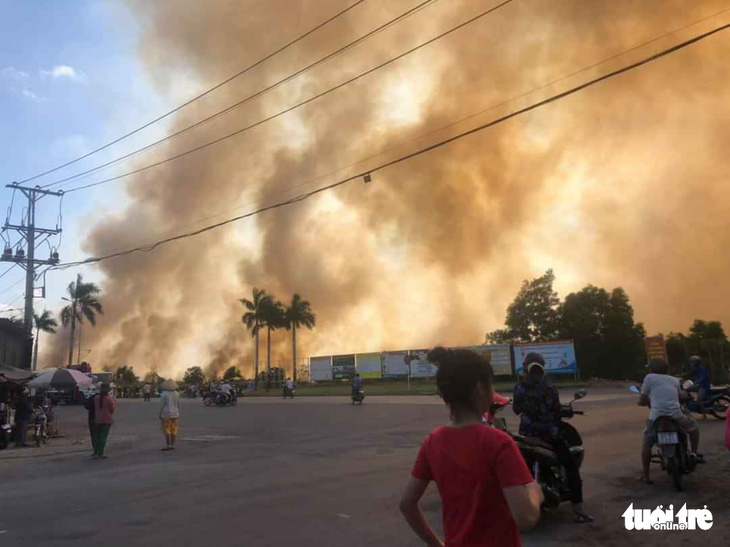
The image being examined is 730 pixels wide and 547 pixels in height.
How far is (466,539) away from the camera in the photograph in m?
2.06

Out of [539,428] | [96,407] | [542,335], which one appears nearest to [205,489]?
[539,428]

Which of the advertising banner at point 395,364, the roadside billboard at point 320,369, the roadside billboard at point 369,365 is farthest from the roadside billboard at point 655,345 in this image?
the roadside billboard at point 320,369

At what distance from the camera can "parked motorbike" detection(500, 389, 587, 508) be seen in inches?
204

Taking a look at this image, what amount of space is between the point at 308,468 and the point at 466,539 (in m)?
7.57

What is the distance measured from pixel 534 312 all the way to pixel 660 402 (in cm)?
5564

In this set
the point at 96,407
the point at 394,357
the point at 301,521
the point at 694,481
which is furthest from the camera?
the point at 394,357

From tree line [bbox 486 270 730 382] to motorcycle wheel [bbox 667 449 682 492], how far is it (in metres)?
47.1

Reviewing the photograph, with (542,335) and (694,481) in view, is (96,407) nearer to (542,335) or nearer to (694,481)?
(694,481)

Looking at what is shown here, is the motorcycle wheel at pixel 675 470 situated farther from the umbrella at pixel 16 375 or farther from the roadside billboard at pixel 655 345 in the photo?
the roadside billboard at pixel 655 345

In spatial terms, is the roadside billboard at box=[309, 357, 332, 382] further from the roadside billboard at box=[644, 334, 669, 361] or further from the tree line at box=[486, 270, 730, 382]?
the roadside billboard at box=[644, 334, 669, 361]

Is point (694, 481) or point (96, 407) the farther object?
point (96, 407)

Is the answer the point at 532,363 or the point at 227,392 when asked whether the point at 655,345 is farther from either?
the point at 532,363

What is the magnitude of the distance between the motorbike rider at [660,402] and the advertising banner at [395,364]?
4676 cm

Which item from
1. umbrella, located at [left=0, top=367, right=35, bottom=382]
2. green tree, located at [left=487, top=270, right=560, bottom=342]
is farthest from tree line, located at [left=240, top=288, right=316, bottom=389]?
umbrella, located at [left=0, top=367, right=35, bottom=382]
